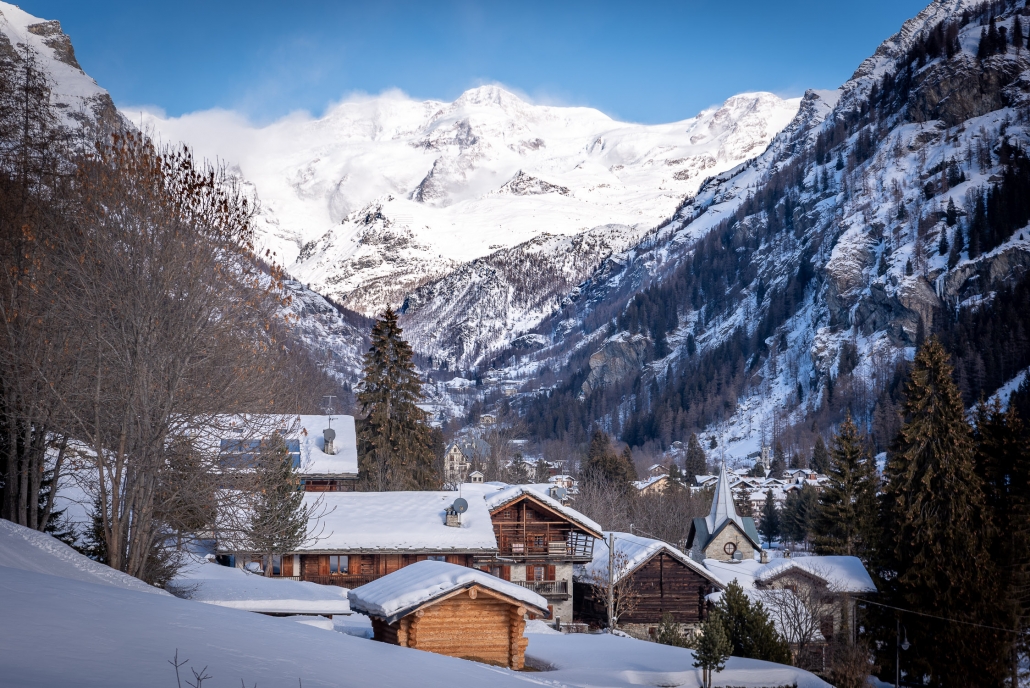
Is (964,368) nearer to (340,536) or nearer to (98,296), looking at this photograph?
(340,536)

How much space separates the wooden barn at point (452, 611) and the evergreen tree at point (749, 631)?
9.81 m

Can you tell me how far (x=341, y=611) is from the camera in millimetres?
29953

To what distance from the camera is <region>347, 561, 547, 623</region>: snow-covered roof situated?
905 inches

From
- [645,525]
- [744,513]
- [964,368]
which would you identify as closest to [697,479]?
[744,513]

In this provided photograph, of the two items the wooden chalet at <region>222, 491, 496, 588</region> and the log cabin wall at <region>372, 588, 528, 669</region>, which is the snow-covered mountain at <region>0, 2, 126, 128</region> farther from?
the wooden chalet at <region>222, 491, 496, 588</region>

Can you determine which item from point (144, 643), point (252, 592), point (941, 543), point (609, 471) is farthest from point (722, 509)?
point (144, 643)

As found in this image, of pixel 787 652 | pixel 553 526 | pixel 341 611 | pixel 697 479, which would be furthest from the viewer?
pixel 697 479

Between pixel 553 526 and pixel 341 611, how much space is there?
23.2 metres

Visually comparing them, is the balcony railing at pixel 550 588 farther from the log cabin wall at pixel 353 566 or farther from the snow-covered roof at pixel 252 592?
the snow-covered roof at pixel 252 592

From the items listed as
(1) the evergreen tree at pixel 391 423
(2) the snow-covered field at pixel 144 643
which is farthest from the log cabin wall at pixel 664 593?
(2) the snow-covered field at pixel 144 643

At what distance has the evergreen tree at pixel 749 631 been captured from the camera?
32375 millimetres

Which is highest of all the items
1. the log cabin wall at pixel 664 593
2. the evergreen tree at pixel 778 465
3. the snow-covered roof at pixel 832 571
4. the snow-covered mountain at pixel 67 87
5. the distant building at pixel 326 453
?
the snow-covered mountain at pixel 67 87

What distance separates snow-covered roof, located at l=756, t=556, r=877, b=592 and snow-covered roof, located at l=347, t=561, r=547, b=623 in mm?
23380

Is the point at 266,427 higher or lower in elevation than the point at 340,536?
higher
